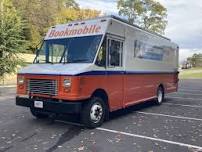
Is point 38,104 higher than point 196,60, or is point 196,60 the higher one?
point 196,60

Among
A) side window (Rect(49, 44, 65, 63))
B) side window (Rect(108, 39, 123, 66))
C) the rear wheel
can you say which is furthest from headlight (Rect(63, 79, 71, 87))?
the rear wheel

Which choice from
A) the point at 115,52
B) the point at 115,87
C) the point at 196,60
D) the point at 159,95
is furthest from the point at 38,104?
the point at 196,60

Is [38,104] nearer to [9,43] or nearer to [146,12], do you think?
[9,43]

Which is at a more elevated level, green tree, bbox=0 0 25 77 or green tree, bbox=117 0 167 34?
green tree, bbox=117 0 167 34

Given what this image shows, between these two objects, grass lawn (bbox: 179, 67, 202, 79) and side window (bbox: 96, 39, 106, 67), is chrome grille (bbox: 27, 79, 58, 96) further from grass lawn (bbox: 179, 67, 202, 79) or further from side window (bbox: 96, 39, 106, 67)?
grass lawn (bbox: 179, 67, 202, 79)

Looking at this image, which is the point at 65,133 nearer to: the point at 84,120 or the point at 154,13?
the point at 84,120

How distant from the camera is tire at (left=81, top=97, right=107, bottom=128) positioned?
882cm

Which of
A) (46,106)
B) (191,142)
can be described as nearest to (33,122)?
(46,106)

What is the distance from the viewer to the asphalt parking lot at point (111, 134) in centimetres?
724

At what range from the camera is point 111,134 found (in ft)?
27.6

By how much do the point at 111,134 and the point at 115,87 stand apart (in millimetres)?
2057

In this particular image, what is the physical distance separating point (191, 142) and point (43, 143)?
3.30 meters

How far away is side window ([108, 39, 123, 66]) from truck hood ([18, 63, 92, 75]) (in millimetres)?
1165

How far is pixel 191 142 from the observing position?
774cm
